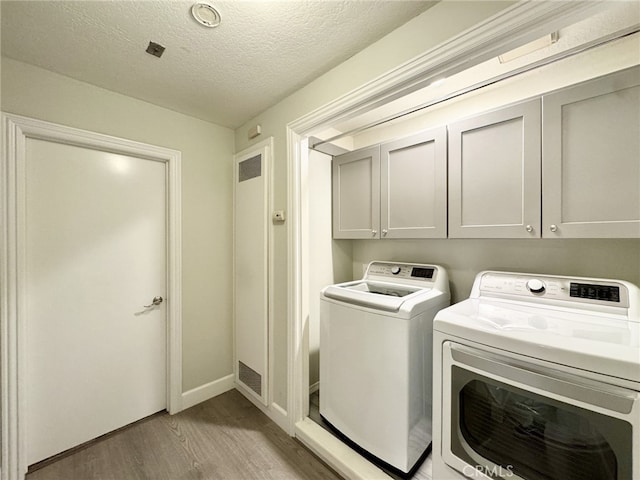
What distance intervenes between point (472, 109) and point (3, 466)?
3.68 metres

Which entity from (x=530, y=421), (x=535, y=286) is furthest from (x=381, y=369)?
(x=535, y=286)

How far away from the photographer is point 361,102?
1464 millimetres

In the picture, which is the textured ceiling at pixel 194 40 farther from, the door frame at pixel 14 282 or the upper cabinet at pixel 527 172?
the upper cabinet at pixel 527 172

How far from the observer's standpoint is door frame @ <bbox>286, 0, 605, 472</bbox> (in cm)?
92

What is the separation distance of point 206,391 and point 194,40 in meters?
2.58

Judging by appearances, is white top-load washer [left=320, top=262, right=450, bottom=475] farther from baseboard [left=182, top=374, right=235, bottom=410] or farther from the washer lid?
baseboard [left=182, top=374, right=235, bottom=410]

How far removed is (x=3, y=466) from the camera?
56.2 inches

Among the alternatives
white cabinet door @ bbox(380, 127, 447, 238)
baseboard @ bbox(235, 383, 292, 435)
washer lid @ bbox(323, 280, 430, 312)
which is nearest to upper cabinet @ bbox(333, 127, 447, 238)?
white cabinet door @ bbox(380, 127, 447, 238)

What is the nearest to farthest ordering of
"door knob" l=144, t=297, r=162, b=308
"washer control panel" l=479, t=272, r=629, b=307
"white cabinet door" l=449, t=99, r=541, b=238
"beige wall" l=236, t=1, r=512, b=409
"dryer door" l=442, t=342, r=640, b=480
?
"dryer door" l=442, t=342, r=640, b=480 < "beige wall" l=236, t=1, r=512, b=409 < "washer control panel" l=479, t=272, r=629, b=307 < "white cabinet door" l=449, t=99, r=541, b=238 < "door knob" l=144, t=297, r=162, b=308

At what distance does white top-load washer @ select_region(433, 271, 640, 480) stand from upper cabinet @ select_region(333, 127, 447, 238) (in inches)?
27.2

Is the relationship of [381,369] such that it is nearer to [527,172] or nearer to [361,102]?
[527,172]

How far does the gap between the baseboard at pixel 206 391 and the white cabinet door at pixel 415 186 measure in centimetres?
199

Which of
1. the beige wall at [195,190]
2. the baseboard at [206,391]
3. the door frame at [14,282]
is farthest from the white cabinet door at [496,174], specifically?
the door frame at [14,282]

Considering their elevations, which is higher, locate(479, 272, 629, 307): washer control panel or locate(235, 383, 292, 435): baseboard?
locate(479, 272, 629, 307): washer control panel
